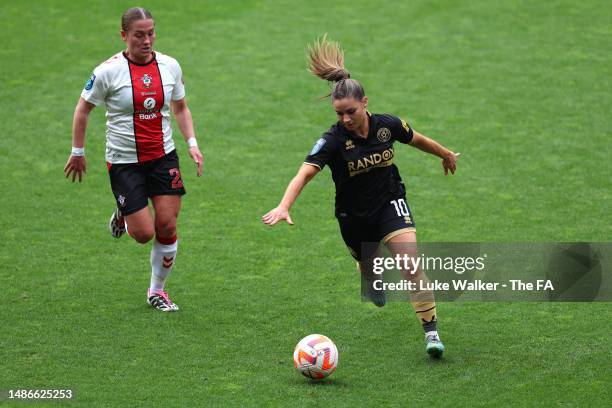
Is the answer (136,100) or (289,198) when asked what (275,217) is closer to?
(289,198)

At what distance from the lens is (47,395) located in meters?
7.00

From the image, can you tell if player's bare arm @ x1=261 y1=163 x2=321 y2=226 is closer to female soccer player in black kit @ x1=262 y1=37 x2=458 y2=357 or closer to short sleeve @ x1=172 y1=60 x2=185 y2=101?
female soccer player in black kit @ x1=262 y1=37 x2=458 y2=357

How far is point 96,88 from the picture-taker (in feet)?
27.3

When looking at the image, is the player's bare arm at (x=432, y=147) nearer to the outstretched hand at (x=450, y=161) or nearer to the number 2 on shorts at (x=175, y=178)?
the outstretched hand at (x=450, y=161)

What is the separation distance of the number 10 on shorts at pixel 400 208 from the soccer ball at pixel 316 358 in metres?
1.24

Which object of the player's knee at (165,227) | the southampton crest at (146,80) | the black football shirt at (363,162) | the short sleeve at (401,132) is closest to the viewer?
the black football shirt at (363,162)

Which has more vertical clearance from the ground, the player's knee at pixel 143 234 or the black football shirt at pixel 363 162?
the black football shirt at pixel 363 162

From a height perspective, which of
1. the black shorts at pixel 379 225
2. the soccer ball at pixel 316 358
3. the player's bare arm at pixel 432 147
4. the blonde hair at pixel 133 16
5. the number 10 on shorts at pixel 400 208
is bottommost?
the soccer ball at pixel 316 358

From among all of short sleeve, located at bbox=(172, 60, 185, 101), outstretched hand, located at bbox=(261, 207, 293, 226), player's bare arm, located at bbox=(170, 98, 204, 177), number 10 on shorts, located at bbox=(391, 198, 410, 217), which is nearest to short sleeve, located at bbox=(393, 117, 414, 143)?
number 10 on shorts, located at bbox=(391, 198, 410, 217)

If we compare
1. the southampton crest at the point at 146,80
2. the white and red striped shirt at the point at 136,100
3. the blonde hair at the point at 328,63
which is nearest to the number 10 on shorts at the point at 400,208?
the blonde hair at the point at 328,63

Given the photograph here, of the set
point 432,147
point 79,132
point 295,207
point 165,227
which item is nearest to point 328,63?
point 432,147

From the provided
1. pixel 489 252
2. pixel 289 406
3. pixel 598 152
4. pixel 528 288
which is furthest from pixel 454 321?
pixel 598 152

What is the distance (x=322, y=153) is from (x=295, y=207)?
150 inches

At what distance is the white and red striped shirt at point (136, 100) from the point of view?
8.38 meters
